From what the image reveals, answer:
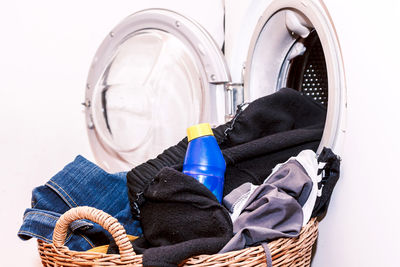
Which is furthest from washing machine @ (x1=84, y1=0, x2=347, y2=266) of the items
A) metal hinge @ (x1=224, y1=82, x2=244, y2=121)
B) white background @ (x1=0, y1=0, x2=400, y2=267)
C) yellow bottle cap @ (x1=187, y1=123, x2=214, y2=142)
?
yellow bottle cap @ (x1=187, y1=123, x2=214, y2=142)

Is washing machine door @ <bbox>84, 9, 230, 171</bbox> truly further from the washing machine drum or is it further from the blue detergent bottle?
the blue detergent bottle

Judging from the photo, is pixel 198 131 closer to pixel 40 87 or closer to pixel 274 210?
pixel 274 210

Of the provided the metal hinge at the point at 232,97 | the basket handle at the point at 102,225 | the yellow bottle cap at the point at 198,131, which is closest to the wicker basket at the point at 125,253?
the basket handle at the point at 102,225

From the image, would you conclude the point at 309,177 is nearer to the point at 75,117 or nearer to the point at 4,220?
the point at 75,117

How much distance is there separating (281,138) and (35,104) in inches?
35.6

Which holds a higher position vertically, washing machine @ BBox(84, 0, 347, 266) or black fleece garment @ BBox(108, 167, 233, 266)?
washing machine @ BBox(84, 0, 347, 266)

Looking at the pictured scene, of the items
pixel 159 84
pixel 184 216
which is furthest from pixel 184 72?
pixel 184 216

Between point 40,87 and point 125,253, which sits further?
point 40,87

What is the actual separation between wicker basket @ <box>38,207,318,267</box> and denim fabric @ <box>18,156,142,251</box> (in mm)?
45

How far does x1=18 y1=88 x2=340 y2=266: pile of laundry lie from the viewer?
67 cm

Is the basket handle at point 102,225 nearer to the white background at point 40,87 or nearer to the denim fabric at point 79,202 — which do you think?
the denim fabric at point 79,202

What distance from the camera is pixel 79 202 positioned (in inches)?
32.3

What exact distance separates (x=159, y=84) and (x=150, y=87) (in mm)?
36

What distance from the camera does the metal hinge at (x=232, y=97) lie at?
1.04m
